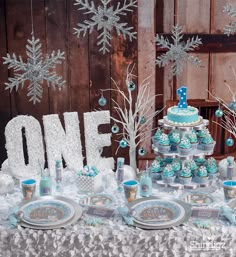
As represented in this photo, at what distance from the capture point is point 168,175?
263cm

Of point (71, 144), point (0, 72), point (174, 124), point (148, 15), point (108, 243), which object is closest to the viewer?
point (108, 243)

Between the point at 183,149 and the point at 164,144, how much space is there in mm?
96

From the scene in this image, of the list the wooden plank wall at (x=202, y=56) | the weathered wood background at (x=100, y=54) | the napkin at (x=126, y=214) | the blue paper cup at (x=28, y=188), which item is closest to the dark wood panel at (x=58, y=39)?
the weathered wood background at (x=100, y=54)

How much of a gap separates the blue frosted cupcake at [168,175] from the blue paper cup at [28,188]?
24.4 inches

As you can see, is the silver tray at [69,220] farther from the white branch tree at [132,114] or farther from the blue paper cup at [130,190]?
the white branch tree at [132,114]

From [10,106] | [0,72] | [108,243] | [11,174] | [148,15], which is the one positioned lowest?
[108,243]

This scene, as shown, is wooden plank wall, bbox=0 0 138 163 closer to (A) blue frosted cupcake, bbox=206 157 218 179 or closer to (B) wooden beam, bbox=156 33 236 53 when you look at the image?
(B) wooden beam, bbox=156 33 236 53

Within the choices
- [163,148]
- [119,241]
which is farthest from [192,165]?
[119,241]

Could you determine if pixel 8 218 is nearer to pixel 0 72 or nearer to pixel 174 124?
pixel 174 124

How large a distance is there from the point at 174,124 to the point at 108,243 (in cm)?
69

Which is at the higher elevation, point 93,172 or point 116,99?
point 116,99

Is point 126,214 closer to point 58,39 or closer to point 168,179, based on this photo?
point 168,179

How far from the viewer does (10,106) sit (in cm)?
357

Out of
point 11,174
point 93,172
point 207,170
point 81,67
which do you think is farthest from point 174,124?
point 81,67
